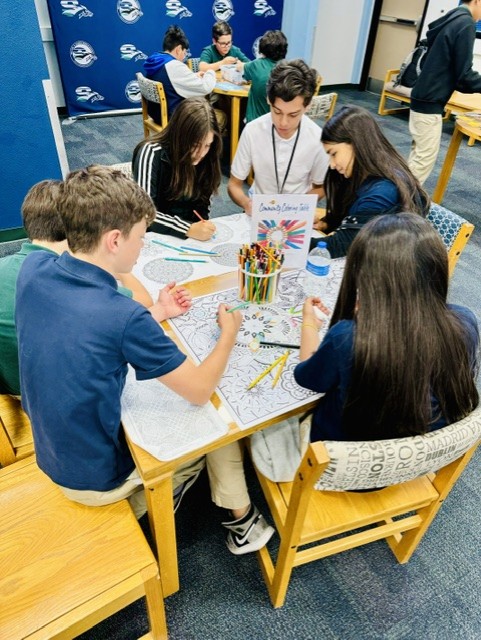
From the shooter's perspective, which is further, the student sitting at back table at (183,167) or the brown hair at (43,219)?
the student sitting at back table at (183,167)

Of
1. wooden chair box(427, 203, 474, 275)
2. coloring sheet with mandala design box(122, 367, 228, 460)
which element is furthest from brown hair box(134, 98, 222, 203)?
coloring sheet with mandala design box(122, 367, 228, 460)

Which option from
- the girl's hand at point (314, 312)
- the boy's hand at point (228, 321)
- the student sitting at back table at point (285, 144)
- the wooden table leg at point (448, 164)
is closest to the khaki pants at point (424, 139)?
the wooden table leg at point (448, 164)

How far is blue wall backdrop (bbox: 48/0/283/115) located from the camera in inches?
177

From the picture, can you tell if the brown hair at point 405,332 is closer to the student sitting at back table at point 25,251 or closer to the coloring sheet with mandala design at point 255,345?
the coloring sheet with mandala design at point 255,345

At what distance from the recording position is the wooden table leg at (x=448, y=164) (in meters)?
3.30

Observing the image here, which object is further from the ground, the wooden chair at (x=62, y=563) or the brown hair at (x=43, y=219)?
the brown hair at (x=43, y=219)

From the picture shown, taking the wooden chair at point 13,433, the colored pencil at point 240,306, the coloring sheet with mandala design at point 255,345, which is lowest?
the wooden chair at point 13,433

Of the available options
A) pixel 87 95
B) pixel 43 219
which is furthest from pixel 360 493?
pixel 87 95

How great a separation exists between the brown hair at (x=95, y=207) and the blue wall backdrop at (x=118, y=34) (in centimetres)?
466

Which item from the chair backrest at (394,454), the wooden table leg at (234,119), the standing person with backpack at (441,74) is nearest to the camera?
the chair backrest at (394,454)

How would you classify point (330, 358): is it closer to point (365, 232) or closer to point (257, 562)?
point (365, 232)

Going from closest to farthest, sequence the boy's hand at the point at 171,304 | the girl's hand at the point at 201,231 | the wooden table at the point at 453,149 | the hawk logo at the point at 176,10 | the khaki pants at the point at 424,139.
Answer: the boy's hand at the point at 171,304 → the girl's hand at the point at 201,231 → the wooden table at the point at 453,149 → the khaki pants at the point at 424,139 → the hawk logo at the point at 176,10

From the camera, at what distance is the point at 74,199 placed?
2.91 feet

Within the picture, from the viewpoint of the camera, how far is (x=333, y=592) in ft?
4.27
